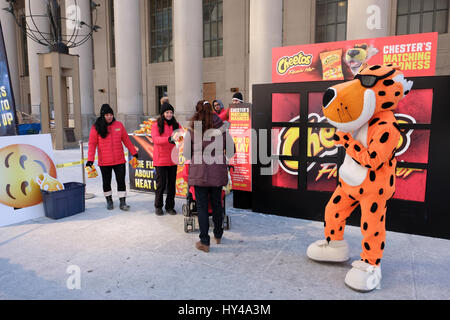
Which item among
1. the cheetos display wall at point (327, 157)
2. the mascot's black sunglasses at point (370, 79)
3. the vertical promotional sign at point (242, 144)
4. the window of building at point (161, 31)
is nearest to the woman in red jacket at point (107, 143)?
the vertical promotional sign at point (242, 144)

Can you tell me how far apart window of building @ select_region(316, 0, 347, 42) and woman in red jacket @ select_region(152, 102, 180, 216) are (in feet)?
51.0

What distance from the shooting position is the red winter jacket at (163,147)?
5852 millimetres

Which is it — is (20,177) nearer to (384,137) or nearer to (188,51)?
(384,137)

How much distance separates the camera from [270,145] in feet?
19.0

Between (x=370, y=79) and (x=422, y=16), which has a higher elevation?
(x=422, y=16)

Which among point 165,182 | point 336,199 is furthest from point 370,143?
point 165,182

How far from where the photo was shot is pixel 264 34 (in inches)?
544

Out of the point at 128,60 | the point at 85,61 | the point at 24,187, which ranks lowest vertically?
the point at 24,187

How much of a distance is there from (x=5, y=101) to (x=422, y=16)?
706 inches

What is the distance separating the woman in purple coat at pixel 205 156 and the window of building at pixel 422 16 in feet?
53.9

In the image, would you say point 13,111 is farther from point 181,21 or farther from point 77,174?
point 181,21

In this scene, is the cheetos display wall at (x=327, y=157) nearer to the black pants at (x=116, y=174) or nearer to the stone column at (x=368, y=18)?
the black pants at (x=116, y=174)

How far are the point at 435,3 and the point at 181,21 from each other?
39.6 feet
